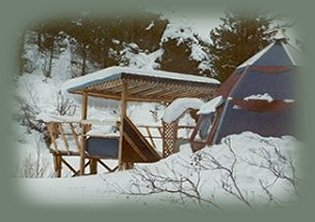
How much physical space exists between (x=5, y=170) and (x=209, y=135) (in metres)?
0.87

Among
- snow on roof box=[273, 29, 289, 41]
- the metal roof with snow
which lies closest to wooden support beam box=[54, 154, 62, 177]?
the metal roof with snow

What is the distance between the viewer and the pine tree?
5.70ft

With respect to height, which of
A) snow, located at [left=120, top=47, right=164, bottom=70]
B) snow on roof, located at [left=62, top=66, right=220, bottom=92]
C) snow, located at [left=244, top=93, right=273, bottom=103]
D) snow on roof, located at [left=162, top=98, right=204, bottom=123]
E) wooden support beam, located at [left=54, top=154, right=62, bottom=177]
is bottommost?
wooden support beam, located at [left=54, top=154, right=62, bottom=177]

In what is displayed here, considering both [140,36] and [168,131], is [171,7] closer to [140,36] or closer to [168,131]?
[140,36]

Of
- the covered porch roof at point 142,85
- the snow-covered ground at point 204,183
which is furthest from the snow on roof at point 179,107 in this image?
the snow-covered ground at point 204,183

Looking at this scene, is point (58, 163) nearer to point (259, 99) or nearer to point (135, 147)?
point (135, 147)

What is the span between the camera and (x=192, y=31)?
1.89 meters

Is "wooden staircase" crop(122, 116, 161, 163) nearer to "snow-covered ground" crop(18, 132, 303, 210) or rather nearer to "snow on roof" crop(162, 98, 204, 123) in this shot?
"snow on roof" crop(162, 98, 204, 123)

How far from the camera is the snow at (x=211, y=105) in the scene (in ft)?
7.36

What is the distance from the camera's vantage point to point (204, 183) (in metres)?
1.65

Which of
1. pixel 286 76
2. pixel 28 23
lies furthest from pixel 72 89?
pixel 286 76

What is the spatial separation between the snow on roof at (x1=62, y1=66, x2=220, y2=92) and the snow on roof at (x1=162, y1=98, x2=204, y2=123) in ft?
0.44

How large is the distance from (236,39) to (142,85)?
464mm

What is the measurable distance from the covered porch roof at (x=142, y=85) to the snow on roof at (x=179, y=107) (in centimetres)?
3
